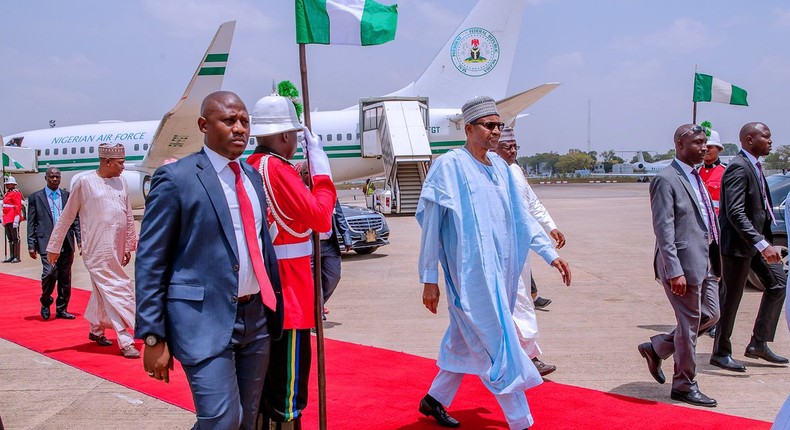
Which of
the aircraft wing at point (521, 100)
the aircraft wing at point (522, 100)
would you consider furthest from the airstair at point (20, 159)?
the aircraft wing at point (522, 100)

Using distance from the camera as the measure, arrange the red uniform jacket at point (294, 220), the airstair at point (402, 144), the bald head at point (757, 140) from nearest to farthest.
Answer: the red uniform jacket at point (294, 220), the bald head at point (757, 140), the airstair at point (402, 144)

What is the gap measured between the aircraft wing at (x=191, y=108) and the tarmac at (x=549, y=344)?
8.93 m

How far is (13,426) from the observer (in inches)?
173

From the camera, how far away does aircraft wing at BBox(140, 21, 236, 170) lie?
63.2 ft

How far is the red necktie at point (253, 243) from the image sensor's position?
9.64 feet

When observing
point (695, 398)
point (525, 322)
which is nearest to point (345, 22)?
point (525, 322)

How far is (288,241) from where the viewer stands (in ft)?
11.6

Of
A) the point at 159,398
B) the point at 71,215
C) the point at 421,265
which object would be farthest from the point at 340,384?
the point at 71,215

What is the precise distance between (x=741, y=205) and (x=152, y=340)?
452 cm

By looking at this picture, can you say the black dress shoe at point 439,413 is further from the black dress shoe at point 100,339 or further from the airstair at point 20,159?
the airstair at point 20,159

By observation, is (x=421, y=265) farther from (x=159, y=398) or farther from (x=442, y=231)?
(x=159, y=398)

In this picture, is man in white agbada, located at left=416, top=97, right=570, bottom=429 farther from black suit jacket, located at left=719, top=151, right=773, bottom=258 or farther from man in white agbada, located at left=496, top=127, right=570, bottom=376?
black suit jacket, located at left=719, top=151, right=773, bottom=258

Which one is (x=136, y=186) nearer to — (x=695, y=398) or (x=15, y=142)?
(x=15, y=142)

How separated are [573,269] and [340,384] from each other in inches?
254
